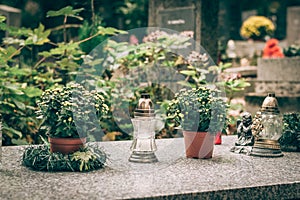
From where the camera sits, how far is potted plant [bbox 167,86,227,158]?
278cm

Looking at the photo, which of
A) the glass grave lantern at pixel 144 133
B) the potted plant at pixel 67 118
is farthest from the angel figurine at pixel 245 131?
the potted plant at pixel 67 118

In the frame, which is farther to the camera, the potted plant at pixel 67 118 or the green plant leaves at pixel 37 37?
the green plant leaves at pixel 37 37

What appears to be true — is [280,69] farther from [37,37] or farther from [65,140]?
[65,140]

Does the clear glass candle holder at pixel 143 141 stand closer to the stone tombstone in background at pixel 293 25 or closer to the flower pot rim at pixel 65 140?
the flower pot rim at pixel 65 140

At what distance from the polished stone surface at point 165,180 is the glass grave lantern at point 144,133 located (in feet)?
0.19

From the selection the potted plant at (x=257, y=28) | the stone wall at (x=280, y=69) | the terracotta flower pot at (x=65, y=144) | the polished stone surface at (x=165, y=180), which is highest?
the potted plant at (x=257, y=28)

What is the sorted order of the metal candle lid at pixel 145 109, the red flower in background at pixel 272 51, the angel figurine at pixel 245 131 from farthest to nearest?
the red flower in background at pixel 272 51
the angel figurine at pixel 245 131
the metal candle lid at pixel 145 109

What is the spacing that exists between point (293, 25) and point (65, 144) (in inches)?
457

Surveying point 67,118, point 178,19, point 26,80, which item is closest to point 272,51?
point 178,19

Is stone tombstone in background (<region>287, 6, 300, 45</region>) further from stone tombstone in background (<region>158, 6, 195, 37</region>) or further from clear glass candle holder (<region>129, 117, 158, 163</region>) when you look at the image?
clear glass candle holder (<region>129, 117, 158, 163</region>)

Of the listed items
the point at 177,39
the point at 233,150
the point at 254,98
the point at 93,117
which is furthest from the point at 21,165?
the point at 254,98

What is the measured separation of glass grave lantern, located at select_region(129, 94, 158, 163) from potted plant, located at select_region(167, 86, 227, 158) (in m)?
0.20

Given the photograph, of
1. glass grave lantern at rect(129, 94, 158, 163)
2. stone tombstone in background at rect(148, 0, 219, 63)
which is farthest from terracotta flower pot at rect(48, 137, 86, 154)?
stone tombstone in background at rect(148, 0, 219, 63)

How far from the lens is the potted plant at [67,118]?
247 cm
